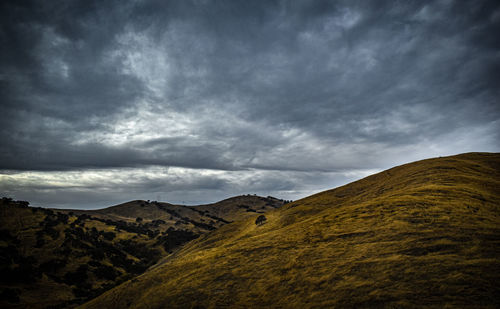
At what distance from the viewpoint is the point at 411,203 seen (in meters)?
14.6

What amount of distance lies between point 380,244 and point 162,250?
168 ft

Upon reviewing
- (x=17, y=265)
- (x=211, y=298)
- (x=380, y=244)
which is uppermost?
(x=380, y=244)

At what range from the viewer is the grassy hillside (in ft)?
25.3

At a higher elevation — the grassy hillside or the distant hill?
the grassy hillside

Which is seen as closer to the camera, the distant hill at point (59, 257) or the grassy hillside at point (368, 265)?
the grassy hillside at point (368, 265)

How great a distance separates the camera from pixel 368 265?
31.9 feet

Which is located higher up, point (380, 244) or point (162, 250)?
point (380, 244)

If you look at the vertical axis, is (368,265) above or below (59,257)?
above

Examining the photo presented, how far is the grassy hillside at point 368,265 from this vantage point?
7711 millimetres

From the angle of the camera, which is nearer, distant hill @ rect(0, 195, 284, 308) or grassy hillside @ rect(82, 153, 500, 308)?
grassy hillside @ rect(82, 153, 500, 308)

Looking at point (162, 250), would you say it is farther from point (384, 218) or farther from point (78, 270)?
point (384, 218)

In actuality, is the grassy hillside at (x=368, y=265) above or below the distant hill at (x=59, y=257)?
above

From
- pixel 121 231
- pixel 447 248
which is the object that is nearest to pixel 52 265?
pixel 121 231

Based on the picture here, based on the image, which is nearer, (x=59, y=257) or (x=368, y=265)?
(x=368, y=265)
